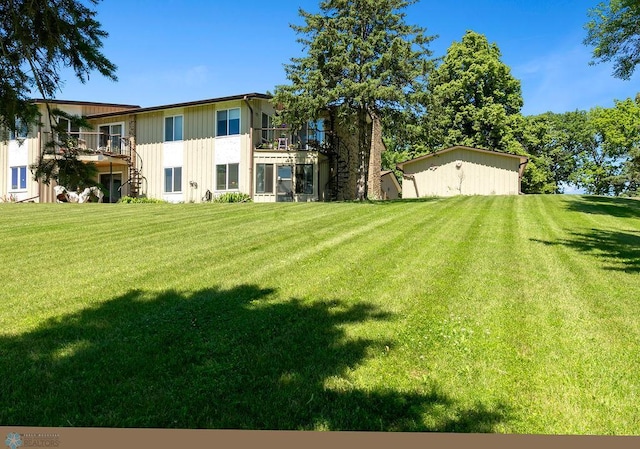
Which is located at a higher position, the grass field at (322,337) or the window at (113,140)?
the window at (113,140)

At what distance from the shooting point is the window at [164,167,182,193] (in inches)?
968

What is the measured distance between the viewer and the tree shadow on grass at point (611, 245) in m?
7.09

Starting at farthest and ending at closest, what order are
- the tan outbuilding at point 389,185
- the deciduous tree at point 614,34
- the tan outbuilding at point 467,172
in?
the tan outbuilding at point 389,185, the tan outbuilding at point 467,172, the deciduous tree at point 614,34

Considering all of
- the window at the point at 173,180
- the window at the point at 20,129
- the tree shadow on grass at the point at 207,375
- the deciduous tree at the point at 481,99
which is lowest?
the tree shadow on grass at the point at 207,375

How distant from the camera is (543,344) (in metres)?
3.74

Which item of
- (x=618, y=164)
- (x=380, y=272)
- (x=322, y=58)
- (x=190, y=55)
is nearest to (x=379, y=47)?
(x=322, y=58)

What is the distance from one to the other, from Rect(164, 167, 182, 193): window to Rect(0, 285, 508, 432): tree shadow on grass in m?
21.2

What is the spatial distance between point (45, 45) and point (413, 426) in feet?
18.3

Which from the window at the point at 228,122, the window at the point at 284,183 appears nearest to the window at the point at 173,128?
the window at the point at 228,122

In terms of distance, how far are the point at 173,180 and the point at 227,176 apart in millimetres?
3915

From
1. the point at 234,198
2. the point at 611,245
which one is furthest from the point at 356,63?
the point at 611,245

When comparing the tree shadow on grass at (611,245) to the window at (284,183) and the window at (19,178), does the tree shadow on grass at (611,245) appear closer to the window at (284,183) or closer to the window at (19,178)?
the window at (284,183)

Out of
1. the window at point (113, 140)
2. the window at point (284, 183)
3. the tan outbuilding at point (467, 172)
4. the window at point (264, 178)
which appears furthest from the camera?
the tan outbuilding at point (467, 172)

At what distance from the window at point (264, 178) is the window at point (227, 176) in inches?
52.3
